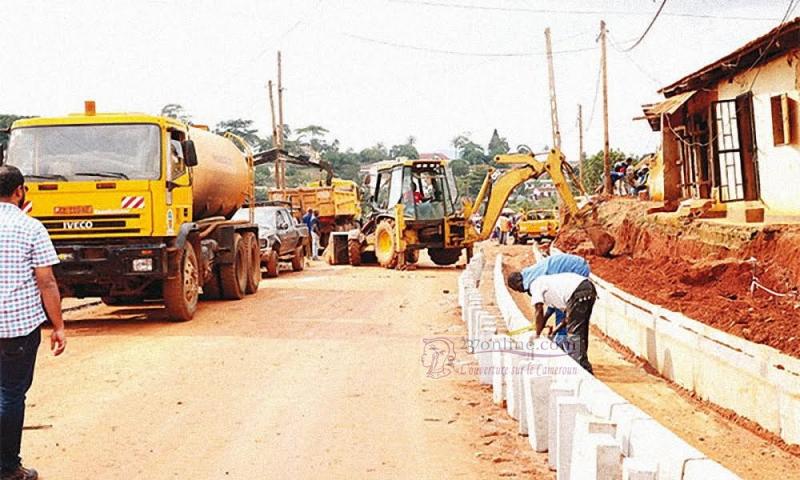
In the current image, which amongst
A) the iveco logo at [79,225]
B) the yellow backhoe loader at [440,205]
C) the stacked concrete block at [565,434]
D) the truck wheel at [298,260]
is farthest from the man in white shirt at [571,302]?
the truck wheel at [298,260]

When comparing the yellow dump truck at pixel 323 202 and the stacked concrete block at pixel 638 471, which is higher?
the yellow dump truck at pixel 323 202

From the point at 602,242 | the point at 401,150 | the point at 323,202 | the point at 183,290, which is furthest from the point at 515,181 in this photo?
the point at 401,150

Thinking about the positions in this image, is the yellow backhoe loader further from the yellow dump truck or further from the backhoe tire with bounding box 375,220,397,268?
the yellow dump truck

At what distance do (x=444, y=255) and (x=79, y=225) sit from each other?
1457cm

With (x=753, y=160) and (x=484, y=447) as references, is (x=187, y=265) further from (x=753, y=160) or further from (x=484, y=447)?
(x=753, y=160)

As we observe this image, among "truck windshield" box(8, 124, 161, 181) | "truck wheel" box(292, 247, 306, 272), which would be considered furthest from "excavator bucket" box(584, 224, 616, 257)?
"truck windshield" box(8, 124, 161, 181)

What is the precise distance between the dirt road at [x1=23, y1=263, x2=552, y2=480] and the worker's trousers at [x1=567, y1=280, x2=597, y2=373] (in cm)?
110

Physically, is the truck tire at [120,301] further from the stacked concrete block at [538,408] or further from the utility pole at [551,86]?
the utility pole at [551,86]

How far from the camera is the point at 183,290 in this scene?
13422 mm

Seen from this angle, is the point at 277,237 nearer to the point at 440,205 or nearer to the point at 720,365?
the point at 440,205

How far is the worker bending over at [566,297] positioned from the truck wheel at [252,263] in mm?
9295

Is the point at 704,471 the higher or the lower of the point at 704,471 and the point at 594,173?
the lower

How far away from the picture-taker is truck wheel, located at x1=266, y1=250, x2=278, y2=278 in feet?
74.0

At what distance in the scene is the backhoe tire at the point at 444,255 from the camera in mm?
25859
